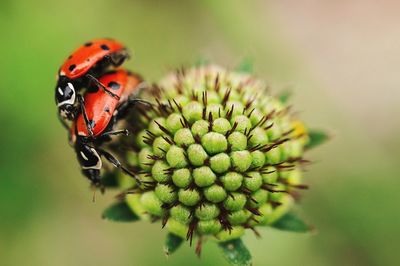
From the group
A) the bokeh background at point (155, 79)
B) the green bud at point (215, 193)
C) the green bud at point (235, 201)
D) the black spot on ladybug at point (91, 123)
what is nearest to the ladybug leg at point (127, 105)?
the black spot on ladybug at point (91, 123)

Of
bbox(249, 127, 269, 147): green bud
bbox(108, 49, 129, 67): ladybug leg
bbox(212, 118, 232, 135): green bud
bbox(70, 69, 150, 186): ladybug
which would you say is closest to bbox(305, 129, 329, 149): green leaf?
bbox(249, 127, 269, 147): green bud

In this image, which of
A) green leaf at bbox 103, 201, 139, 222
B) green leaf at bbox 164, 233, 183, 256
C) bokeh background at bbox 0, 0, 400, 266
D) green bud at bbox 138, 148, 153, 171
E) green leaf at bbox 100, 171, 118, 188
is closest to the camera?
Result: green bud at bbox 138, 148, 153, 171

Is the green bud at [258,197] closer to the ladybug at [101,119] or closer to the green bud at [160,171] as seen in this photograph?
the green bud at [160,171]

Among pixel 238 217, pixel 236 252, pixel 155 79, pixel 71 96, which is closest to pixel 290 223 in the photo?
pixel 236 252

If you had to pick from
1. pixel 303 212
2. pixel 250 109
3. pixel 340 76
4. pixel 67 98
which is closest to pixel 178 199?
pixel 250 109

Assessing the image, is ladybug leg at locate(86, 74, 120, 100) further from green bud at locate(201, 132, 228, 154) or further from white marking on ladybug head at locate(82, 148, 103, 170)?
green bud at locate(201, 132, 228, 154)

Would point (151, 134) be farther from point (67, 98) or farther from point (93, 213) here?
point (93, 213)
